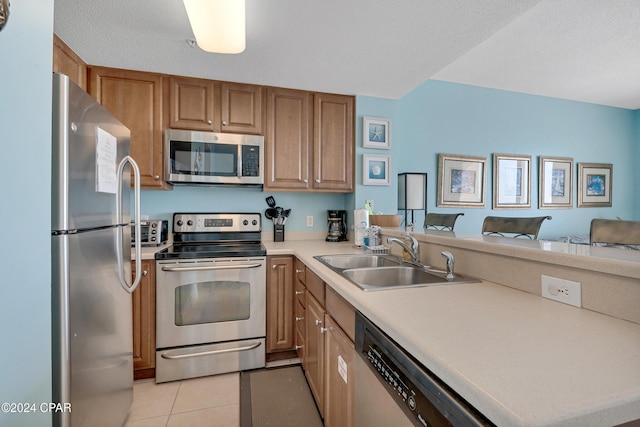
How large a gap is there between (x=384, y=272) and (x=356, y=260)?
0.30 meters

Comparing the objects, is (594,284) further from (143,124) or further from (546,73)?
(546,73)

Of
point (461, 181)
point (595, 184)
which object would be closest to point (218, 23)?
point (461, 181)

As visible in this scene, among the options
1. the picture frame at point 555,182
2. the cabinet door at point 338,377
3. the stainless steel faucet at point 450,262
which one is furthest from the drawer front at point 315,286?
the picture frame at point 555,182

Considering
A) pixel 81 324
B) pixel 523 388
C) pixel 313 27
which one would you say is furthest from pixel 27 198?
pixel 313 27

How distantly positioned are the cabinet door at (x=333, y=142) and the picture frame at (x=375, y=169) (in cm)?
13

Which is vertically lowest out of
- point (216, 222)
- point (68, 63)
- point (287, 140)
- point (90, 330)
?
point (90, 330)

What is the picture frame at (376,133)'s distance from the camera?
102 inches

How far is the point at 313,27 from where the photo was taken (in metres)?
1.62

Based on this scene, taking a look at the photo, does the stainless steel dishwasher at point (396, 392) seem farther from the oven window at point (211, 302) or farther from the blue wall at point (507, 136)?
the blue wall at point (507, 136)

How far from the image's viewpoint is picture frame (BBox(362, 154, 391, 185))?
2.62 meters

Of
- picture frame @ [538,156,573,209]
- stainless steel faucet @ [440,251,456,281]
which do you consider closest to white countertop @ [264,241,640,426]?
stainless steel faucet @ [440,251,456,281]

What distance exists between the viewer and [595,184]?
4.06m

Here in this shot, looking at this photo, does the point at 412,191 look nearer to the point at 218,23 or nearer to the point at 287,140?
the point at 287,140

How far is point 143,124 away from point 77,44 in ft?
1.90
